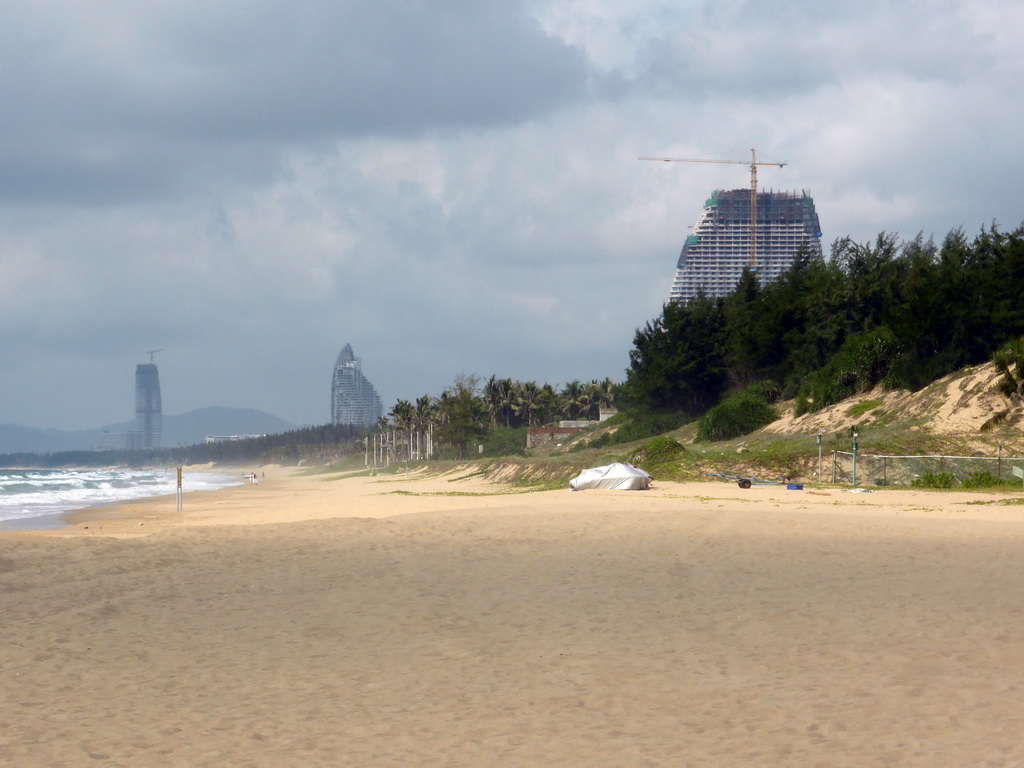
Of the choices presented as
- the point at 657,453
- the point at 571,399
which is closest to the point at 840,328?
the point at 657,453

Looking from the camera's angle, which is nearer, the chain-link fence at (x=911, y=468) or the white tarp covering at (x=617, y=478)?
the chain-link fence at (x=911, y=468)

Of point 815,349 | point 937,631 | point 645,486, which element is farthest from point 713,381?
point 937,631

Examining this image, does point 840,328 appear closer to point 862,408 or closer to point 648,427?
point 862,408

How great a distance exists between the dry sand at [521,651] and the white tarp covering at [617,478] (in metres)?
12.5

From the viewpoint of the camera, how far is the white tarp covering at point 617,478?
98.5 ft

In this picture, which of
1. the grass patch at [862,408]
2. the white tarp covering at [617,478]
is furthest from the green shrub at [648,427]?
the white tarp covering at [617,478]

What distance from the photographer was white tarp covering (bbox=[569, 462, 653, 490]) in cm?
3002

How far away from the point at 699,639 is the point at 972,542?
8.62 m

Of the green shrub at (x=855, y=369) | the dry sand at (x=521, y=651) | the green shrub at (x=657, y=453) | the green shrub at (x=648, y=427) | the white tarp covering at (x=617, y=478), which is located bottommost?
the dry sand at (x=521, y=651)

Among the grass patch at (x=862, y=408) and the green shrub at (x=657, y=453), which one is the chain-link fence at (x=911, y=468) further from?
the grass patch at (x=862, y=408)

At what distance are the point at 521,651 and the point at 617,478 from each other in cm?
2145

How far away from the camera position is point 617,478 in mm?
30281

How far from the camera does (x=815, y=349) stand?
58.4 metres

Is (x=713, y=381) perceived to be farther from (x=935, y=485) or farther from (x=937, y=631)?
(x=937, y=631)
